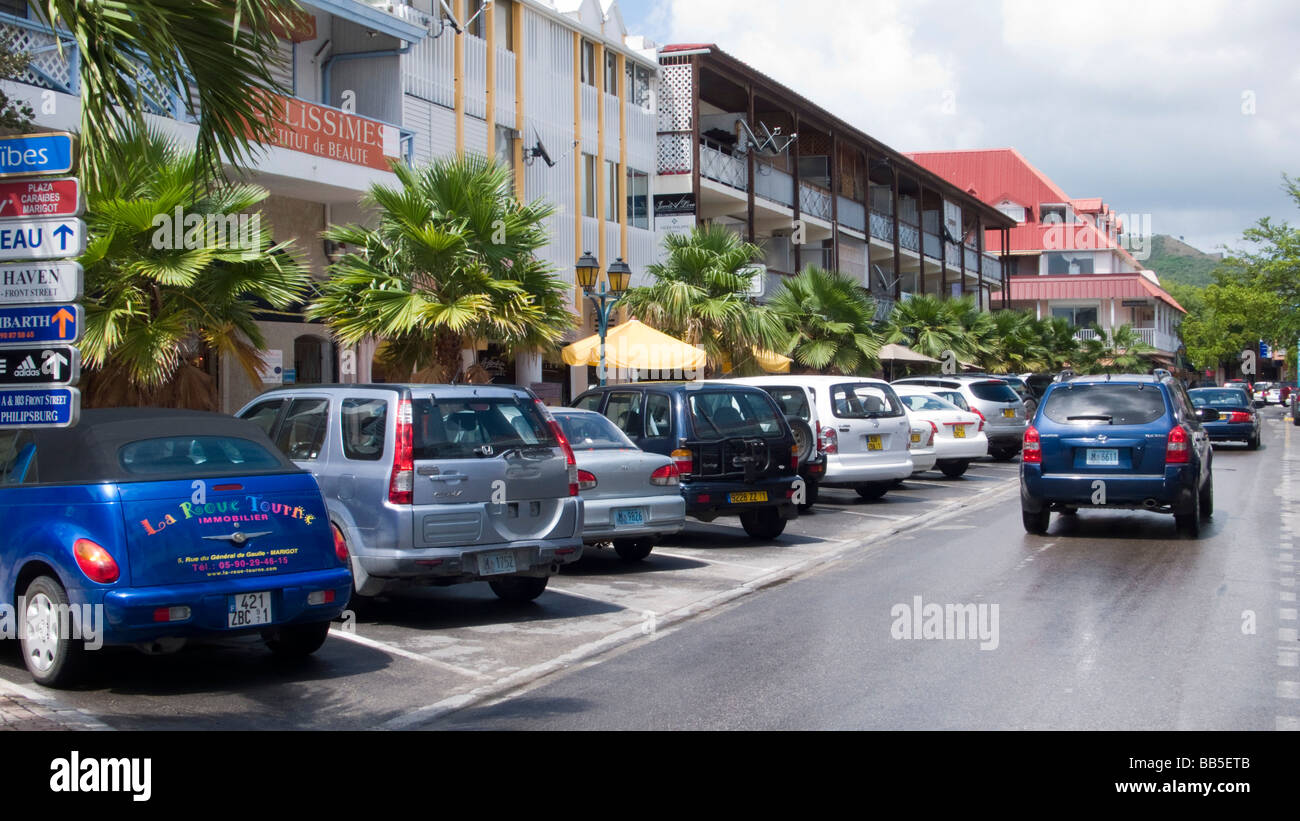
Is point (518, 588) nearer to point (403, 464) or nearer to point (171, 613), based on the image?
point (403, 464)

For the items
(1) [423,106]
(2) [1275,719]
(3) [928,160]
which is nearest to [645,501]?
(2) [1275,719]

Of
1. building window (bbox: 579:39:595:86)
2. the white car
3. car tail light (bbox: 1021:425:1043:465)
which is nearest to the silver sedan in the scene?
car tail light (bbox: 1021:425:1043:465)

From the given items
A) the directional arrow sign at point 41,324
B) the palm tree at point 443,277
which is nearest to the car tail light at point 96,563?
the directional arrow sign at point 41,324

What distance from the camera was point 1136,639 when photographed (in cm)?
855

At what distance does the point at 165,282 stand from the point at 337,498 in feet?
13.3

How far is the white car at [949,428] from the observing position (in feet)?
74.7

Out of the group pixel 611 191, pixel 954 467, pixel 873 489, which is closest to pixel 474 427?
pixel 873 489

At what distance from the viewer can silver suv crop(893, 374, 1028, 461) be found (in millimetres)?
26094

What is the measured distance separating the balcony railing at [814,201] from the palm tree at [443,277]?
22997mm

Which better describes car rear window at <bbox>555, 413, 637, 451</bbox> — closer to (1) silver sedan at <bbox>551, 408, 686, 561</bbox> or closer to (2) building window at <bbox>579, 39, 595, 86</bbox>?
(1) silver sedan at <bbox>551, 408, 686, 561</bbox>

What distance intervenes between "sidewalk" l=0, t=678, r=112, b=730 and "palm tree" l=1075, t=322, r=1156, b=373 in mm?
55961

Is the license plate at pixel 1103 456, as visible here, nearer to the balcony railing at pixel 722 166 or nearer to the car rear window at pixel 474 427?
the car rear window at pixel 474 427

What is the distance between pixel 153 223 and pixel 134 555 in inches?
236

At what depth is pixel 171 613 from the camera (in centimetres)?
709
